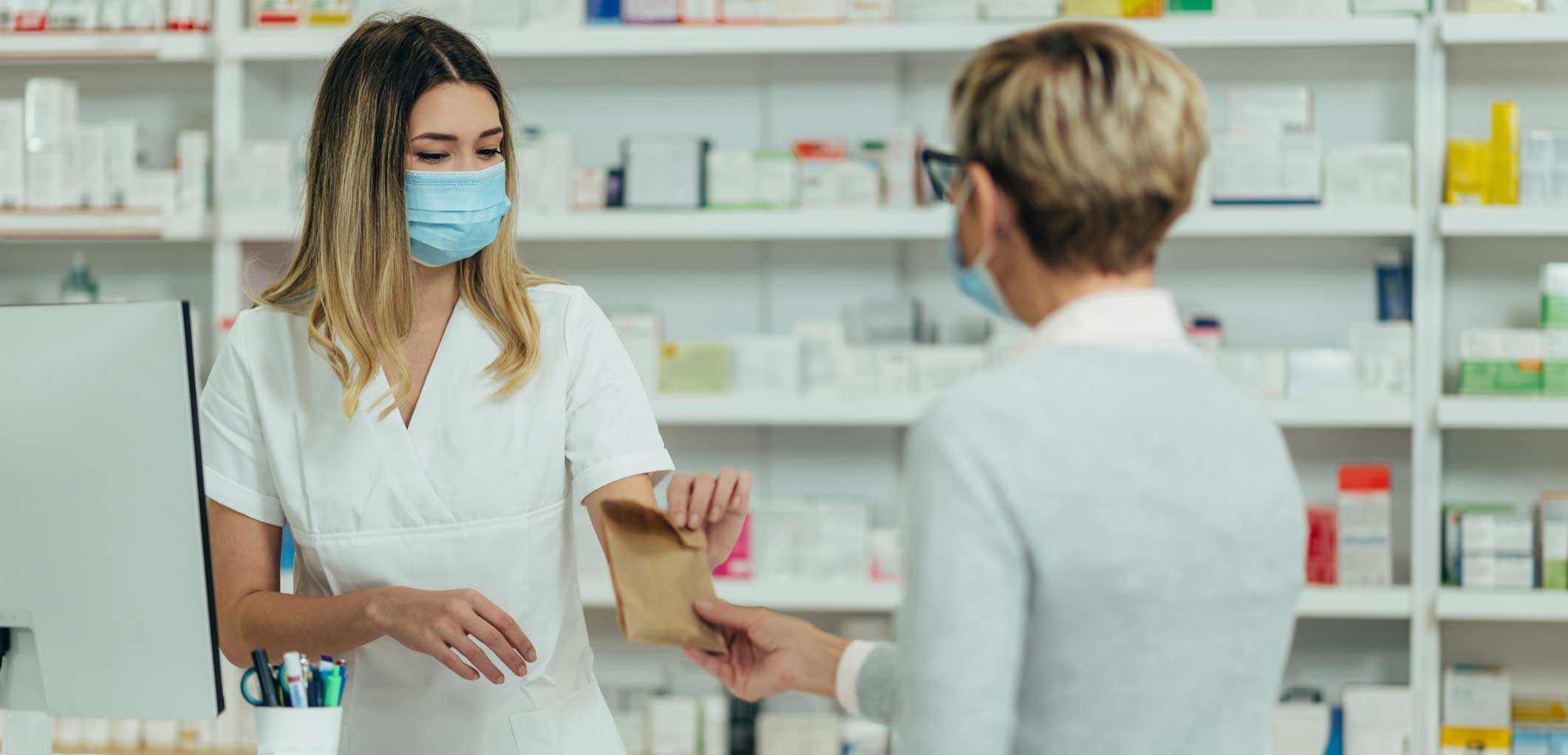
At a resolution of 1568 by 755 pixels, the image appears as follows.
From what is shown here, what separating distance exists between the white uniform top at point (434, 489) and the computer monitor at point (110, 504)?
1.06 ft

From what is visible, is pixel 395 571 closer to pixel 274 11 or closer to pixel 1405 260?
pixel 274 11

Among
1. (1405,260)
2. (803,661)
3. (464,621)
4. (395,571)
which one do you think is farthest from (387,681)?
(1405,260)

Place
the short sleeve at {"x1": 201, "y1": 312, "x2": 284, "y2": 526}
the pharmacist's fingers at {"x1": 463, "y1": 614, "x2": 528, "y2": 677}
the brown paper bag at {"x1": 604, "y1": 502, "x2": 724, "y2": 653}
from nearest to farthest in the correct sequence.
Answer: the brown paper bag at {"x1": 604, "y1": 502, "x2": 724, "y2": 653} → the pharmacist's fingers at {"x1": 463, "y1": 614, "x2": 528, "y2": 677} → the short sleeve at {"x1": 201, "y1": 312, "x2": 284, "y2": 526}

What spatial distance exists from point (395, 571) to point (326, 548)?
0.08 meters

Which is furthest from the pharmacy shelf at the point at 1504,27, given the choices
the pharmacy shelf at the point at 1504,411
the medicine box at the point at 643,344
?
the medicine box at the point at 643,344

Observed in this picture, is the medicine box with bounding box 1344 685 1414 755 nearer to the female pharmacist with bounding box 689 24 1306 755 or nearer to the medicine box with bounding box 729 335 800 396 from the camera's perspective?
the medicine box with bounding box 729 335 800 396

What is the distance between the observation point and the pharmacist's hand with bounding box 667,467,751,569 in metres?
1.24

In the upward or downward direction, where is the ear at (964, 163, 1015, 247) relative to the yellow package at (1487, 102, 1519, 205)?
downward

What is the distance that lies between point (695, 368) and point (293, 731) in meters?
2.05

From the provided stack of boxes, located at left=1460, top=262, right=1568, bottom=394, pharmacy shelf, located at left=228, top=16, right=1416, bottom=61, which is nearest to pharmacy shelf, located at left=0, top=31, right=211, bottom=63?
pharmacy shelf, located at left=228, top=16, right=1416, bottom=61

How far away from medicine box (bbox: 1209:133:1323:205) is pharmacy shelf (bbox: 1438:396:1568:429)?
0.54 metres

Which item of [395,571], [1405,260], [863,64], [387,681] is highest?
[863,64]

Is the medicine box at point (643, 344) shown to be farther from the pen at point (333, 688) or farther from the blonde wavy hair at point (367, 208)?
the pen at point (333, 688)

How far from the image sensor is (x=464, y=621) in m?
1.22
